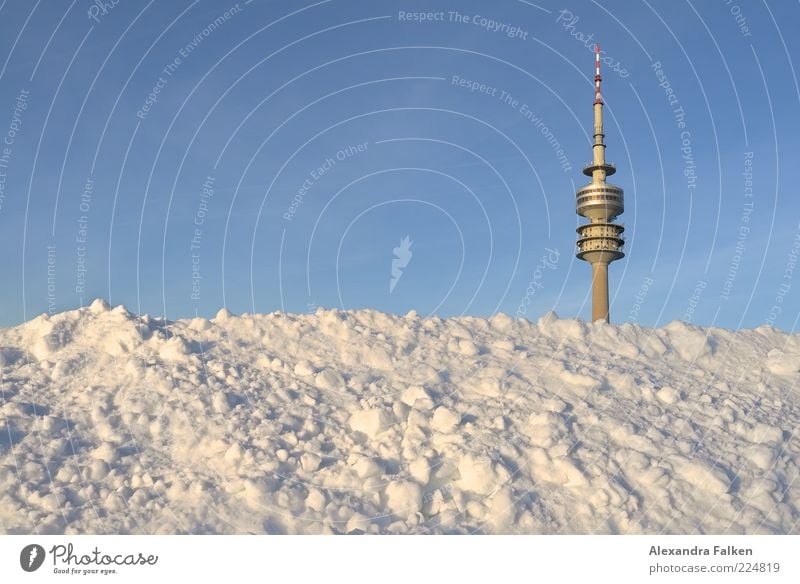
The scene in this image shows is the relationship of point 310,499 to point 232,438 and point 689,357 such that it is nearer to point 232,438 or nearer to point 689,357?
point 232,438

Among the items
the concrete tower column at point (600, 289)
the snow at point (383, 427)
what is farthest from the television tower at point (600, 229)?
the snow at point (383, 427)

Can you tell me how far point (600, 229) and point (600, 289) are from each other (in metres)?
6.29

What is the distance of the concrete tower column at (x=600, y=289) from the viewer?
264 feet

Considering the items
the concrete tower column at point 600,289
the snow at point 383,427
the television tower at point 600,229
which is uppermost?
the television tower at point 600,229

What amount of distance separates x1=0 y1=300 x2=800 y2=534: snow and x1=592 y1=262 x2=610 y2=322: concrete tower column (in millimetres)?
40556

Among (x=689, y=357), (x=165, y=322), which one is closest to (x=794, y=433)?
(x=689, y=357)

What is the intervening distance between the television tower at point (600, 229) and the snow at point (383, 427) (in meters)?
41.6

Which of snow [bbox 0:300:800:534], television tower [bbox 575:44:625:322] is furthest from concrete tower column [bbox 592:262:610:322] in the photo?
snow [bbox 0:300:800:534]

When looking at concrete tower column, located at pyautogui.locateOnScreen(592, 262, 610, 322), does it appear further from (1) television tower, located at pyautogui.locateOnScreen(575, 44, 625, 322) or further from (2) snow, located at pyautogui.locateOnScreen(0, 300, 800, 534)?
(2) snow, located at pyautogui.locateOnScreen(0, 300, 800, 534)

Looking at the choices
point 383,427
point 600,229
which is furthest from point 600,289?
point 383,427

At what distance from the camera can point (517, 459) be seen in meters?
27.8

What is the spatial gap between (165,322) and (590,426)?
68.8 feet

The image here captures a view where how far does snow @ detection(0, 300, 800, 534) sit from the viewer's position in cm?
2550

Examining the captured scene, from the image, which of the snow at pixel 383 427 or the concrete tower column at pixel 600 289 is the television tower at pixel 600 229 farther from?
the snow at pixel 383 427
